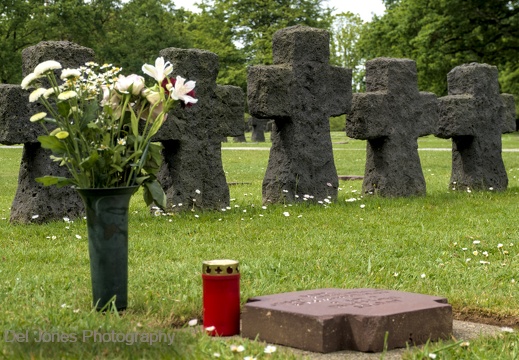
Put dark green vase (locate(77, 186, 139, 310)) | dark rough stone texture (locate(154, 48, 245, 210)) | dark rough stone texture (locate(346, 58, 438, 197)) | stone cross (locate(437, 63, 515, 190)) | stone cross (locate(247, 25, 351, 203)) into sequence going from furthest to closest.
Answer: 1. stone cross (locate(437, 63, 515, 190))
2. dark rough stone texture (locate(346, 58, 438, 197))
3. stone cross (locate(247, 25, 351, 203))
4. dark rough stone texture (locate(154, 48, 245, 210))
5. dark green vase (locate(77, 186, 139, 310))

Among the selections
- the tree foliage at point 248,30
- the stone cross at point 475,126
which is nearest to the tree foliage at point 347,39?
the tree foliage at point 248,30

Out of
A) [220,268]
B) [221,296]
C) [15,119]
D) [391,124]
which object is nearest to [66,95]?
[220,268]

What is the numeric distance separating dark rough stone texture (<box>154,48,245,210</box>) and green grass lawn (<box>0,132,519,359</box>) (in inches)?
11.7

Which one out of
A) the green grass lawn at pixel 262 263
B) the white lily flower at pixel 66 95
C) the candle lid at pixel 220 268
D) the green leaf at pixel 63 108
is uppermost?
the white lily flower at pixel 66 95

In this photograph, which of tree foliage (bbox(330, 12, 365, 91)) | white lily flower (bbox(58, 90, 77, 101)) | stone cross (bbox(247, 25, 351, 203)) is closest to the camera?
white lily flower (bbox(58, 90, 77, 101))

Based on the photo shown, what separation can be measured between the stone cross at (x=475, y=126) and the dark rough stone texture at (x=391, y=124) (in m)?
0.50

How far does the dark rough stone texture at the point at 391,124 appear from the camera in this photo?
10383 mm

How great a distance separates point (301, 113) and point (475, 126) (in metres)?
3.31

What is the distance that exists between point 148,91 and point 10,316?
5.00 ft

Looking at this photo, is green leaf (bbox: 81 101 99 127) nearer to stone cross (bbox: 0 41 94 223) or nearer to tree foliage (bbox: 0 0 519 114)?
stone cross (bbox: 0 41 94 223)

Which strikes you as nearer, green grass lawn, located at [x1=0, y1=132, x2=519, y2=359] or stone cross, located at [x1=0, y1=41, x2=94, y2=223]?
green grass lawn, located at [x1=0, y1=132, x2=519, y2=359]

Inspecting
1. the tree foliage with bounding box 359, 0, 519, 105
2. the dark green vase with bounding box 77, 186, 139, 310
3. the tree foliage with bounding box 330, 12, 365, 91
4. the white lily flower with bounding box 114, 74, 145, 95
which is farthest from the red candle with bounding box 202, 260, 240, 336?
the tree foliage with bounding box 330, 12, 365, 91

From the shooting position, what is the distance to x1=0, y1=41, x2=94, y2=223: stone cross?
794 cm

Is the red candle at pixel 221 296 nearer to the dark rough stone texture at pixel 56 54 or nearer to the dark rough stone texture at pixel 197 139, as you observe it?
the dark rough stone texture at pixel 197 139
